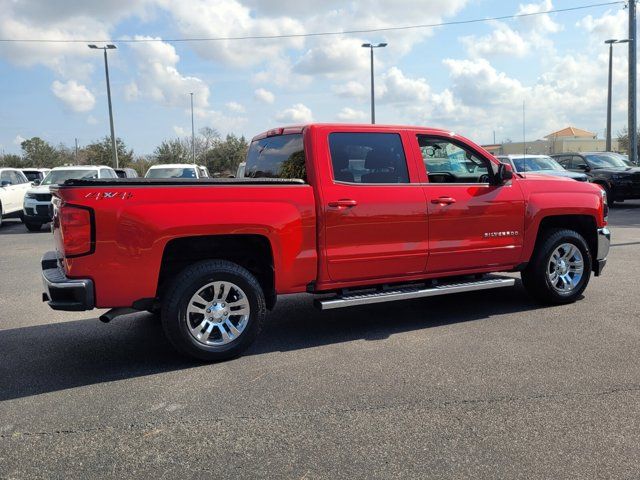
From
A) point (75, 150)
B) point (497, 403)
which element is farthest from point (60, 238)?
point (75, 150)

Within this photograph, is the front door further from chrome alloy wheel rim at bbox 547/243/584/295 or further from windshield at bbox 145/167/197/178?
windshield at bbox 145/167/197/178

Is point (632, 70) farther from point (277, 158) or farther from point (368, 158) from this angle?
point (277, 158)

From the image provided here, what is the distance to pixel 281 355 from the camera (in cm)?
504

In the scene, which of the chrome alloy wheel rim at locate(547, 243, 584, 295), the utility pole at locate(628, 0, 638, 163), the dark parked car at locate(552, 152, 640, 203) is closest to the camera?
the chrome alloy wheel rim at locate(547, 243, 584, 295)

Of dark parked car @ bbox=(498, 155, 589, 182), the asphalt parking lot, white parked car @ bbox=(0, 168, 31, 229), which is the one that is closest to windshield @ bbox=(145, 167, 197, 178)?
white parked car @ bbox=(0, 168, 31, 229)

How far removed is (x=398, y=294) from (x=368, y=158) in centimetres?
131

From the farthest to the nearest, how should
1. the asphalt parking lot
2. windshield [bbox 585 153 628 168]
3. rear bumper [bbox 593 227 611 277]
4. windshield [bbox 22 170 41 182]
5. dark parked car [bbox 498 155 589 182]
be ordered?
windshield [bbox 22 170 41 182] < windshield [bbox 585 153 628 168] < dark parked car [bbox 498 155 589 182] < rear bumper [bbox 593 227 611 277] < the asphalt parking lot

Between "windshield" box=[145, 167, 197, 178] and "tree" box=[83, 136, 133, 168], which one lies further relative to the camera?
"tree" box=[83, 136, 133, 168]

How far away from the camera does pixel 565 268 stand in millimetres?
6652

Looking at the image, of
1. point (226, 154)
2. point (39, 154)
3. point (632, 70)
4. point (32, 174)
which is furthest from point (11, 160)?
point (632, 70)

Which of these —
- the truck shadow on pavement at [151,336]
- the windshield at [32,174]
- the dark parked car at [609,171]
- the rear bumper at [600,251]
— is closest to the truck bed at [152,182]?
the truck shadow on pavement at [151,336]

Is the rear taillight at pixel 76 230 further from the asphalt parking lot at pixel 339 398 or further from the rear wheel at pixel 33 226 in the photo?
the rear wheel at pixel 33 226

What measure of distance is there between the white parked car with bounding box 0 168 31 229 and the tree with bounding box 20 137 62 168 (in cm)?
4505

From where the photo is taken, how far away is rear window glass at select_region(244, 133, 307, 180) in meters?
5.50
